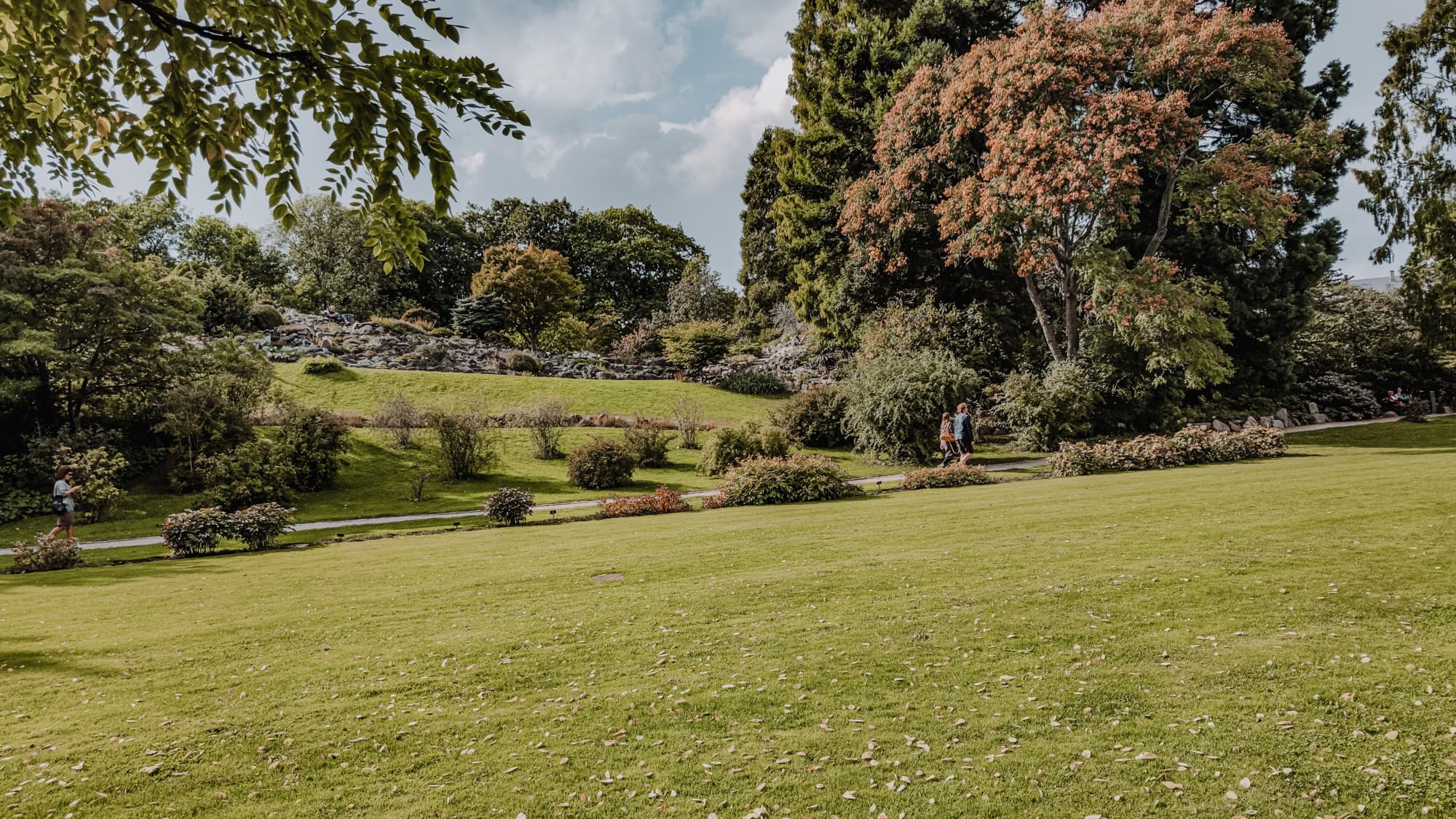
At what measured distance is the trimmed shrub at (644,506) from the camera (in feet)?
50.3

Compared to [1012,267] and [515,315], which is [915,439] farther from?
[515,315]

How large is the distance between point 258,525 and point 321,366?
1825cm

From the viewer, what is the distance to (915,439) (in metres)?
22.2

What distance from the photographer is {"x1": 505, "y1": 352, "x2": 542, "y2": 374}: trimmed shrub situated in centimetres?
3550

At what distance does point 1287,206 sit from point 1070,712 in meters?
23.1


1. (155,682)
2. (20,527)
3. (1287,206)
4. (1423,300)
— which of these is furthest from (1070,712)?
(1423,300)

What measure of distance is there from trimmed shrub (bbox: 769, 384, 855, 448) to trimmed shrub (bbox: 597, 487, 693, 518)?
10282 mm

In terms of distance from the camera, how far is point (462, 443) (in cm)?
2095

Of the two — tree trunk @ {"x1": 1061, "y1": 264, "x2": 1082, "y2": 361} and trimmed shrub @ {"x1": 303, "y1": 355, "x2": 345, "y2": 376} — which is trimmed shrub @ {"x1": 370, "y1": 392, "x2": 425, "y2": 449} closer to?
trimmed shrub @ {"x1": 303, "y1": 355, "x2": 345, "y2": 376}

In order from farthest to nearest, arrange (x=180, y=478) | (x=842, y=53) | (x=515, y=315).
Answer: (x=515, y=315), (x=842, y=53), (x=180, y=478)

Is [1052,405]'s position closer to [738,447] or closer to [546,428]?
[738,447]

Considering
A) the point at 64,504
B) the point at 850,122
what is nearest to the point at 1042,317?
the point at 850,122

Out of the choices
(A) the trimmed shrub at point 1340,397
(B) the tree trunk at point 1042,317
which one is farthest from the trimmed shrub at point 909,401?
(A) the trimmed shrub at point 1340,397

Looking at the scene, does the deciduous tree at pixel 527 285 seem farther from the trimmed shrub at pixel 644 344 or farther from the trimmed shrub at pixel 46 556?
the trimmed shrub at pixel 46 556
